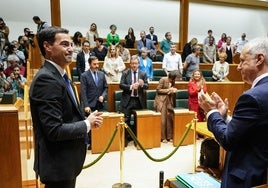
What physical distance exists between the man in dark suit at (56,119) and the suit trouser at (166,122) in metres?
3.32

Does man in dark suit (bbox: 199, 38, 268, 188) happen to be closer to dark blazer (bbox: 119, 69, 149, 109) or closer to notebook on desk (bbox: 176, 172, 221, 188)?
notebook on desk (bbox: 176, 172, 221, 188)

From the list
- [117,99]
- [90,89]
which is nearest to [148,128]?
[117,99]

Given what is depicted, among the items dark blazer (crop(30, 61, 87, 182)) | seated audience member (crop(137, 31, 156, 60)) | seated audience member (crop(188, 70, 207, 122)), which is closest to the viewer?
dark blazer (crop(30, 61, 87, 182))

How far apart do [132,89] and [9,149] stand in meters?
2.82

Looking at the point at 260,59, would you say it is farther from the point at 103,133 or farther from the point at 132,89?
the point at 132,89

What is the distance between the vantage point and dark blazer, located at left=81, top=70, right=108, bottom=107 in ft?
14.4

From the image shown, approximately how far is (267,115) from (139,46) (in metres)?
6.67

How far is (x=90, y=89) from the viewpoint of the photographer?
4.44m

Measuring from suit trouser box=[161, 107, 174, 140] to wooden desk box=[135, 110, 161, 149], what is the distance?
27 centimetres

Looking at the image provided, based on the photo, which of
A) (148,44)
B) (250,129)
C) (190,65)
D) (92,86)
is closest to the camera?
(250,129)

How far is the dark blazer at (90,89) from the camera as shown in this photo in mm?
4391

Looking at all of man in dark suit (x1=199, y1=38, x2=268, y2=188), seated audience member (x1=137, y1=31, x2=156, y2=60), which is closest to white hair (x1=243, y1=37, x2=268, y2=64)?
man in dark suit (x1=199, y1=38, x2=268, y2=188)

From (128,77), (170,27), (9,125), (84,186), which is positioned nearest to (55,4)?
(170,27)

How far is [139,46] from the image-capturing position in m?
7.71
